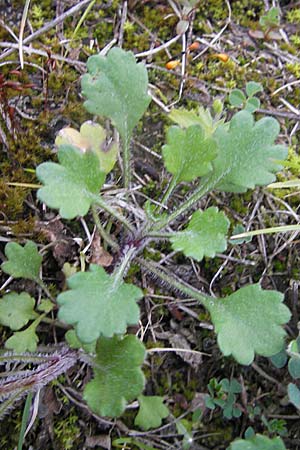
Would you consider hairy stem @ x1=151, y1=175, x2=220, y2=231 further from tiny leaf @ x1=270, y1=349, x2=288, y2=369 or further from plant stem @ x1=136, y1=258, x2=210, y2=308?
tiny leaf @ x1=270, y1=349, x2=288, y2=369

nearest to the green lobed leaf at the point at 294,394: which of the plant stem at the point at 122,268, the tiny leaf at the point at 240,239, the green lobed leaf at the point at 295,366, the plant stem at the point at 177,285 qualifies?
the green lobed leaf at the point at 295,366

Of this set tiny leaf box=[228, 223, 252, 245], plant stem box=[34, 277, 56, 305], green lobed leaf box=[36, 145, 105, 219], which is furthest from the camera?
tiny leaf box=[228, 223, 252, 245]

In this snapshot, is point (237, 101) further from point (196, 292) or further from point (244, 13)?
point (196, 292)

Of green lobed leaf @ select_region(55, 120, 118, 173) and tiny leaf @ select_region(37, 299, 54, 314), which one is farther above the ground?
green lobed leaf @ select_region(55, 120, 118, 173)

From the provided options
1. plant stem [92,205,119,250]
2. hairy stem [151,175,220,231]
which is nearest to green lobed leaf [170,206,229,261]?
hairy stem [151,175,220,231]

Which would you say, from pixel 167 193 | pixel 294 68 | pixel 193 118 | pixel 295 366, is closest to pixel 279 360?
pixel 295 366

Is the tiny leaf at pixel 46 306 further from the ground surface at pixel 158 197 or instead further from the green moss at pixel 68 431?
the green moss at pixel 68 431

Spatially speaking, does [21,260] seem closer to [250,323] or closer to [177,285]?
[177,285]

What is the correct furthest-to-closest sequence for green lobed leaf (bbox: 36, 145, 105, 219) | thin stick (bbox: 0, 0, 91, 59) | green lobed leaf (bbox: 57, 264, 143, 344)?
thin stick (bbox: 0, 0, 91, 59)
green lobed leaf (bbox: 36, 145, 105, 219)
green lobed leaf (bbox: 57, 264, 143, 344)
